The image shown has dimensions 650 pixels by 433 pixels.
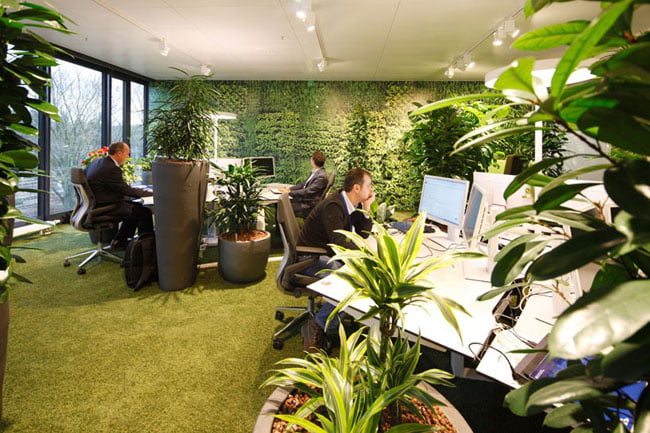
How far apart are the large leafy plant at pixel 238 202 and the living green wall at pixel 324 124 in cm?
460

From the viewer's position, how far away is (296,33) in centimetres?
499

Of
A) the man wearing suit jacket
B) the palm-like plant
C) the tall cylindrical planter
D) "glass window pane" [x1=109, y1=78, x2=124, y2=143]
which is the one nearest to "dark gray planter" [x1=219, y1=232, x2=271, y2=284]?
the tall cylindrical planter

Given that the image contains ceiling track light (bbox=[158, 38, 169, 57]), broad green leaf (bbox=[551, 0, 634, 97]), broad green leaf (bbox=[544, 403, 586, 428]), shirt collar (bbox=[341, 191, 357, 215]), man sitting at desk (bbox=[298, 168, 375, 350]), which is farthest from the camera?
Answer: ceiling track light (bbox=[158, 38, 169, 57])

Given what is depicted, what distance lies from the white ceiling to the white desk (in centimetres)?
298

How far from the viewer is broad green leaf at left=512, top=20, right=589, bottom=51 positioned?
0.48m

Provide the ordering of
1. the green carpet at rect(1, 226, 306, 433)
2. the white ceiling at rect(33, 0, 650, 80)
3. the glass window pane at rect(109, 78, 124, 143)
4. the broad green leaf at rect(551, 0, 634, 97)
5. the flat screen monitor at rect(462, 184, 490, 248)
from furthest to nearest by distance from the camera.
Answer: the glass window pane at rect(109, 78, 124, 143)
the white ceiling at rect(33, 0, 650, 80)
the flat screen monitor at rect(462, 184, 490, 248)
the green carpet at rect(1, 226, 306, 433)
the broad green leaf at rect(551, 0, 634, 97)

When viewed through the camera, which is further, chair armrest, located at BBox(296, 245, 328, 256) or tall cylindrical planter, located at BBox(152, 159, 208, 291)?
tall cylindrical planter, located at BBox(152, 159, 208, 291)

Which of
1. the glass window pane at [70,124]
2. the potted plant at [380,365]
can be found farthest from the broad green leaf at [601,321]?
the glass window pane at [70,124]

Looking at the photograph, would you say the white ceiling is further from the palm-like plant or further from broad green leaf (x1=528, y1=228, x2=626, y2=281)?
broad green leaf (x1=528, y1=228, x2=626, y2=281)

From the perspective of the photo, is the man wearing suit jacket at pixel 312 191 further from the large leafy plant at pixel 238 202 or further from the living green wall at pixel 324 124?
the living green wall at pixel 324 124

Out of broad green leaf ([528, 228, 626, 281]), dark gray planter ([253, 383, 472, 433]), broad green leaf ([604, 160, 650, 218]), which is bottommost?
dark gray planter ([253, 383, 472, 433])

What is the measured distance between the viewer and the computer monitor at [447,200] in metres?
2.49

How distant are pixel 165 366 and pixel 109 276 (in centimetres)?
195

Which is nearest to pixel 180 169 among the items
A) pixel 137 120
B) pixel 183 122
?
pixel 183 122
